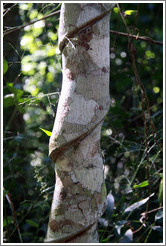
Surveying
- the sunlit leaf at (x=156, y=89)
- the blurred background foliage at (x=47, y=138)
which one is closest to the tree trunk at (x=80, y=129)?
the blurred background foliage at (x=47, y=138)

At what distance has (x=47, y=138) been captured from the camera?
3.33ft

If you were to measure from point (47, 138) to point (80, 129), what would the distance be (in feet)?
1.69

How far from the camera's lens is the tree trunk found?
1.71ft

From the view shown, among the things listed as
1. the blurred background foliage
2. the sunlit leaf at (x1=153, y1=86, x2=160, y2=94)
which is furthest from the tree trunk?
the sunlit leaf at (x1=153, y1=86, x2=160, y2=94)

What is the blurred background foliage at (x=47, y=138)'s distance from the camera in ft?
2.52

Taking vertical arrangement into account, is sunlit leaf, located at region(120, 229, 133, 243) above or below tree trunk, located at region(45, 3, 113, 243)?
below

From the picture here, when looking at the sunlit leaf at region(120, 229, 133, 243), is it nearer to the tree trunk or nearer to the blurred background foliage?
the blurred background foliage

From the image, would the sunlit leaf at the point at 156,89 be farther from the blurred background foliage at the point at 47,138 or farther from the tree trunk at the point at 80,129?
the tree trunk at the point at 80,129

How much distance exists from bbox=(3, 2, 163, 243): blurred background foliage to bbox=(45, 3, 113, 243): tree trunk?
0.50 ft

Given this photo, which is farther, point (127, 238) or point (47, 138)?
point (47, 138)

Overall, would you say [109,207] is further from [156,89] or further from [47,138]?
[156,89]

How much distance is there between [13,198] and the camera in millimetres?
1106

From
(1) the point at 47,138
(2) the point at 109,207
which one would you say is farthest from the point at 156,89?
(2) the point at 109,207

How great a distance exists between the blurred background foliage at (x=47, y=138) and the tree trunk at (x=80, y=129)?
153mm
